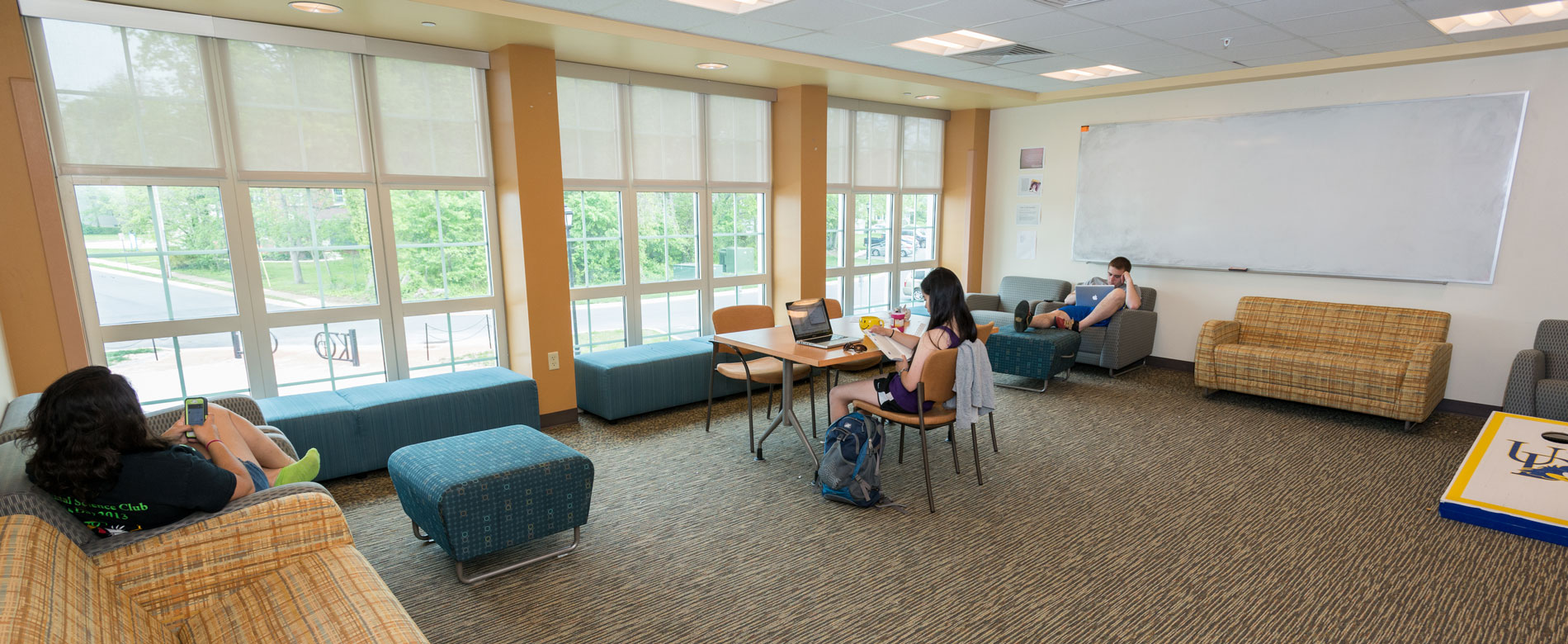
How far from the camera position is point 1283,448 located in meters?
4.60

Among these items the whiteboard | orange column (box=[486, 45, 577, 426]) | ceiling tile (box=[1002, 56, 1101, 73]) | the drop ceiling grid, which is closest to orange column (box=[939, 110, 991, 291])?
the whiteboard

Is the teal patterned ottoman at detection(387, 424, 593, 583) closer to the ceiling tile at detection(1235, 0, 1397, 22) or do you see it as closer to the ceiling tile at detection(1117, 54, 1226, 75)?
the ceiling tile at detection(1235, 0, 1397, 22)

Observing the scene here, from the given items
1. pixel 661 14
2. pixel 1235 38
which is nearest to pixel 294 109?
pixel 661 14

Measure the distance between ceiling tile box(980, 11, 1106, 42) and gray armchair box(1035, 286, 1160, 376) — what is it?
2.78 m

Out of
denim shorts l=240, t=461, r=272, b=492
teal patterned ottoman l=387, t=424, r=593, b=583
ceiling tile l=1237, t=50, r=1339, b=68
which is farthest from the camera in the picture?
ceiling tile l=1237, t=50, r=1339, b=68

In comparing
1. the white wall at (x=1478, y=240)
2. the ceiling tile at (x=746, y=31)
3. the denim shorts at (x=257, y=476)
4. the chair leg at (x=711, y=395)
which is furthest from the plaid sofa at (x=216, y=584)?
the white wall at (x=1478, y=240)

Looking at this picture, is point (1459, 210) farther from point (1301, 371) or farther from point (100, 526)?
point (100, 526)

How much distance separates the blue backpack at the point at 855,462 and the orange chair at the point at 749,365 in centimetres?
89

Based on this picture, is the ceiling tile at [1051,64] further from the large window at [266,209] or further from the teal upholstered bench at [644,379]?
the large window at [266,209]

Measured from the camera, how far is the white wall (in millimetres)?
4922

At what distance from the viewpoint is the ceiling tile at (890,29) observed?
4227 millimetres

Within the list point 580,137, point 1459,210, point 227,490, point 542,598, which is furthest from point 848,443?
point 1459,210

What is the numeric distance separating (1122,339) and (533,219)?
16.2 feet

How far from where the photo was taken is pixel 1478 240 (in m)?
5.19
